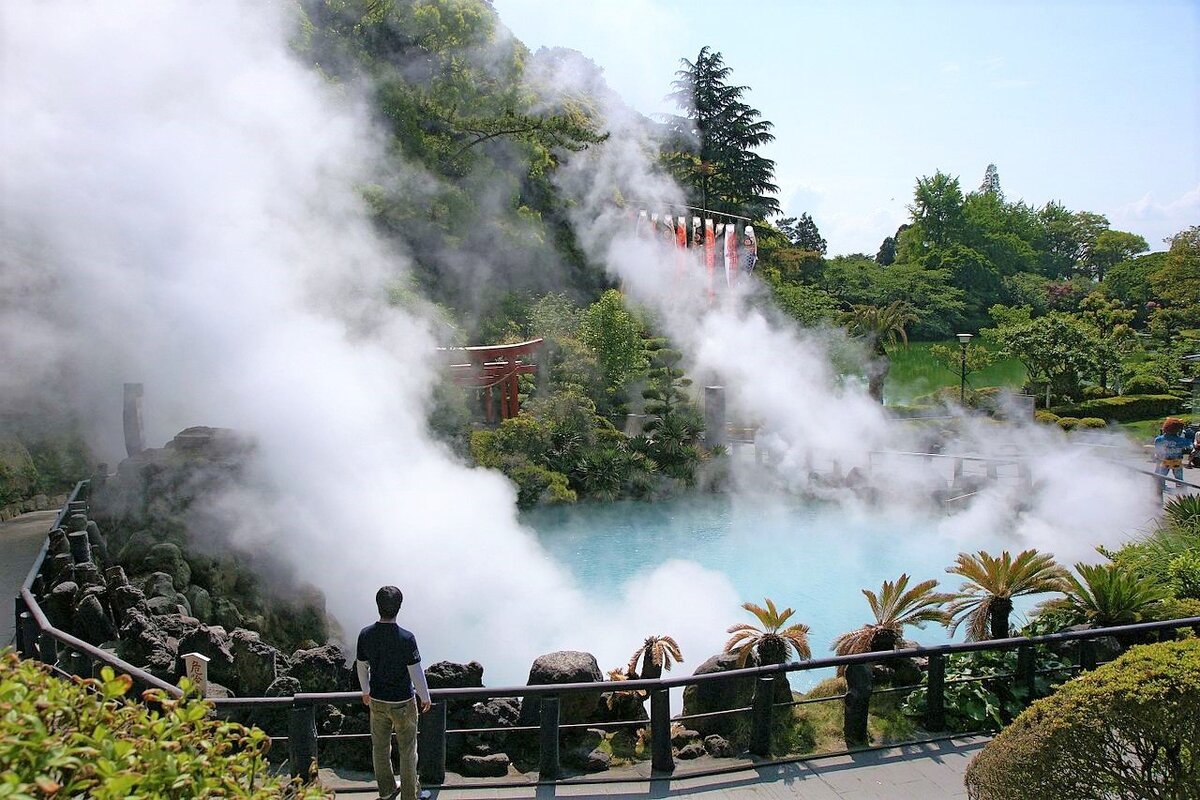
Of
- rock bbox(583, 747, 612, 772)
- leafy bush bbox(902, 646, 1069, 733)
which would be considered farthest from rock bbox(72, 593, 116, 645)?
leafy bush bbox(902, 646, 1069, 733)

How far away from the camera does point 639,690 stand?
5402 mm

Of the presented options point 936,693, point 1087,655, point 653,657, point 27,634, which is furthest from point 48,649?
point 1087,655

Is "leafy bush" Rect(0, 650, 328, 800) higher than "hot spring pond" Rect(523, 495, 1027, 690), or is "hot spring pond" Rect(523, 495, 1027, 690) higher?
"leafy bush" Rect(0, 650, 328, 800)

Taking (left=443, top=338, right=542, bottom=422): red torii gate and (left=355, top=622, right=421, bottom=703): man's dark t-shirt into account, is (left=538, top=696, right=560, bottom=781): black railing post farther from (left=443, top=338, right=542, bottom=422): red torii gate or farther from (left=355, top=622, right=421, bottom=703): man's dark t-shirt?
(left=443, top=338, right=542, bottom=422): red torii gate

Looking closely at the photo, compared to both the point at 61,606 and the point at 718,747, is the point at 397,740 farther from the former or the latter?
the point at 61,606

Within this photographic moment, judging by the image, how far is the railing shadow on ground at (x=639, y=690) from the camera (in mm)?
4832

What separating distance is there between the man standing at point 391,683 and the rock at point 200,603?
18.9 feet

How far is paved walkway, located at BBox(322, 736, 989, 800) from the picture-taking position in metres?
5.09

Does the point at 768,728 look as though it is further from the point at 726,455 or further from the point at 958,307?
the point at 958,307

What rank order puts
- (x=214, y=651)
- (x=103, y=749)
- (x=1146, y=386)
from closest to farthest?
(x=103, y=749) < (x=214, y=651) < (x=1146, y=386)

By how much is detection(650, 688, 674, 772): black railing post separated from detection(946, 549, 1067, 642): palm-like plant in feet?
11.7

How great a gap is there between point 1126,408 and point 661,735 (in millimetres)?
26779

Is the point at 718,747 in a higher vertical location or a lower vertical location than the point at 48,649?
lower

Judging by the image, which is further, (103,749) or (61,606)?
(61,606)
